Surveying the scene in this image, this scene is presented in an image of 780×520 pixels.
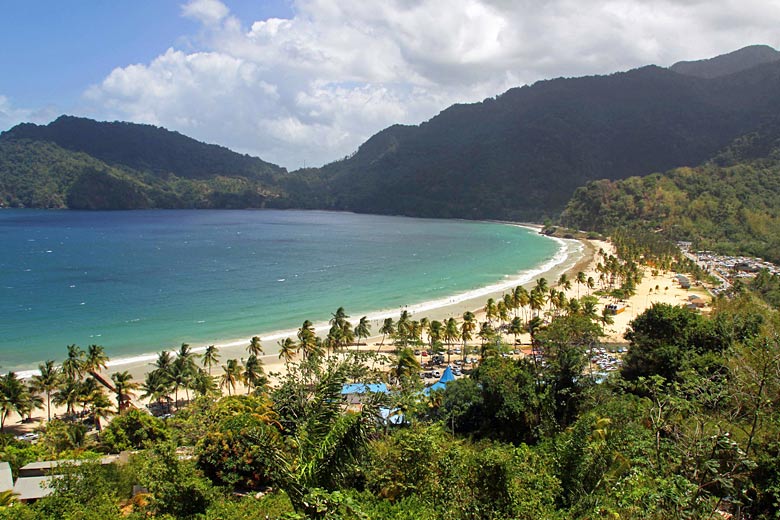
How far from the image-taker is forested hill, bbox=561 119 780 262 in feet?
338

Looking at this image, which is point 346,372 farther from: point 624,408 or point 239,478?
point 624,408

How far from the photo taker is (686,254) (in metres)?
92.9

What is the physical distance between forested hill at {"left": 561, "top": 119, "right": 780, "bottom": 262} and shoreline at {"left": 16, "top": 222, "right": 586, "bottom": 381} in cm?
3382

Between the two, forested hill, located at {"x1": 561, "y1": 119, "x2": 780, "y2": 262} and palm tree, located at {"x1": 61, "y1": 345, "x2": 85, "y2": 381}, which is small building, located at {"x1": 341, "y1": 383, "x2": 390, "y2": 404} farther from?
forested hill, located at {"x1": 561, "y1": 119, "x2": 780, "y2": 262}

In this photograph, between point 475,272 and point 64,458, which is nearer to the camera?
point 64,458

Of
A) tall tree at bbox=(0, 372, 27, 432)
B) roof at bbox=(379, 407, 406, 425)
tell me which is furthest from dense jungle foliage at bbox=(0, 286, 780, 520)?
tall tree at bbox=(0, 372, 27, 432)

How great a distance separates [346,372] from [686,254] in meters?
101

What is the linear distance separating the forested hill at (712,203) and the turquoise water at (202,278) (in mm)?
26902

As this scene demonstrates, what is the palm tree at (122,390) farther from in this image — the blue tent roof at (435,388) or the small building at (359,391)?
the blue tent roof at (435,388)

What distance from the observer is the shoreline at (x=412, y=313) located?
3666 centimetres

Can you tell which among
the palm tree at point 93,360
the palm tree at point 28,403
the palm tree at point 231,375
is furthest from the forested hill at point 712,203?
the palm tree at point 28,403

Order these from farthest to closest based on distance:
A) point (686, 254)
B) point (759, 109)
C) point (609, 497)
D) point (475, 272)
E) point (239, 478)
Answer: point (759, 109) < point (686, 254) < point (475, 272) < point (239, 478) < point (609, 497)

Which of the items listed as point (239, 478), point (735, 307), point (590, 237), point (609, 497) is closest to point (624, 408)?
point (609, 497)

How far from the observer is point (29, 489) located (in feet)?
49.6
